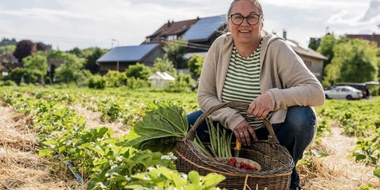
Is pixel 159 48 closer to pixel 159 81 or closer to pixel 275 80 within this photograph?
pixel 159 81

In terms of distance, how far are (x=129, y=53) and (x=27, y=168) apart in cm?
5110

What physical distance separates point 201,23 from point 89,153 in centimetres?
5265

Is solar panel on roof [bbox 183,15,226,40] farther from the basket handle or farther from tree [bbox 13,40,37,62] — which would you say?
the basket handle

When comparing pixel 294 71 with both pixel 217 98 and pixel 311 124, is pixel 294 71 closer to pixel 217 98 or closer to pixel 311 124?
pixel 311 124

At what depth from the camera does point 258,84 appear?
10.6 ft

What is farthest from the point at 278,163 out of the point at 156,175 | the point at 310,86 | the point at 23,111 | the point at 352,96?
the point at 352,96

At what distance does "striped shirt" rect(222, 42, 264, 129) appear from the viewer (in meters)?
3.24

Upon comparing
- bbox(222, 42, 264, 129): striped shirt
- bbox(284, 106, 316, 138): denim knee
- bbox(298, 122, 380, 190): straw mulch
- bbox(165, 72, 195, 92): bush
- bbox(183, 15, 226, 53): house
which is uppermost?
bbox(183, 15, 226, 53): house

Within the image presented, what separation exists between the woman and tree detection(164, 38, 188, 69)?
4466 centimetres

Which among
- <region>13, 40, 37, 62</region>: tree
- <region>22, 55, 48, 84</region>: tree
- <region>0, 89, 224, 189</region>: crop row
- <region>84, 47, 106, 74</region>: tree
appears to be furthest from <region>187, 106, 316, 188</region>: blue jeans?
<region>13, 40, 37, 62</region>: tree

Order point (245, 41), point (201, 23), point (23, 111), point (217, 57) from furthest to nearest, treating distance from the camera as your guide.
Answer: point (201, 23)
point (23, 111)
point (217, 57)
point (245, 41)

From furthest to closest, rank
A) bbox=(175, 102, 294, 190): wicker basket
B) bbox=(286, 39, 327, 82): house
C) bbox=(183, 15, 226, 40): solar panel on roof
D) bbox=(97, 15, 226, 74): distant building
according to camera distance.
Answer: bbox=(183, 15, 226, 40): solar panel on roof < bbox=(97, 15, 226, 74): distant building < bbox=(286, 39, 327, 82): house < bbox=(175, 102, 294, 190): wicker basket

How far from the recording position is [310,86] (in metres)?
2.96

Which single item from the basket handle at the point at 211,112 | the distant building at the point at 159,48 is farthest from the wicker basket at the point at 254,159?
the distant building at the point at 159,48
